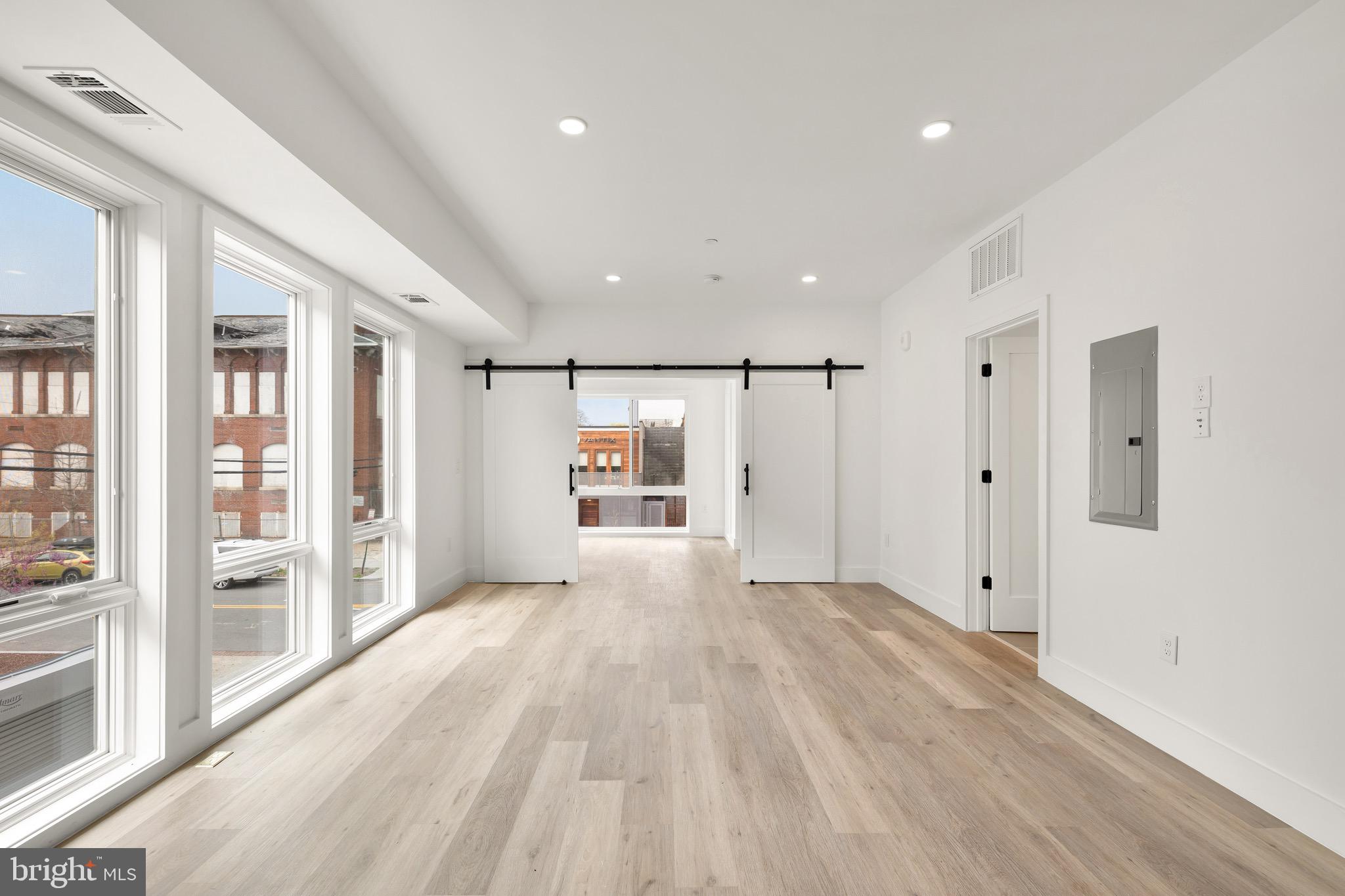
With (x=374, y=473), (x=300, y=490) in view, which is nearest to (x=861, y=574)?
(x=374, y=473)

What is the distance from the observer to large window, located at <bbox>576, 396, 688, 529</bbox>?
31.0ft

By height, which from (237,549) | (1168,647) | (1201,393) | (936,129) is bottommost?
(1168,647)

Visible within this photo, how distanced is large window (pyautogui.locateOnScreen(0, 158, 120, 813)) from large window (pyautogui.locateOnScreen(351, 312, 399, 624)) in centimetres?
157

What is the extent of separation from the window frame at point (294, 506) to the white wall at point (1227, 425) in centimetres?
406

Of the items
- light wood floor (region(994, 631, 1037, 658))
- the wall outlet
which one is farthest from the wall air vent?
light wood floor (region(994, 631, 1037, 658))

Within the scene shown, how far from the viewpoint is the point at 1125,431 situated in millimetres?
2781

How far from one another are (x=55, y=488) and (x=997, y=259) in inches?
185

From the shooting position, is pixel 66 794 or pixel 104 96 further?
pixel 66 794

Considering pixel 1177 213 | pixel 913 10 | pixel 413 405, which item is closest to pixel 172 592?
pixel 413 405

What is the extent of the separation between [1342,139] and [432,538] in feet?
18.1

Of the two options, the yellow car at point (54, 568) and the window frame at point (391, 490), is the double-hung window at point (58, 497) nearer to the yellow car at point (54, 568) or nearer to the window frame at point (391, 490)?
the yellow car at point (54, 568)

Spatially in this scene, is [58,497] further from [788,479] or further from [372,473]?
[788,479]

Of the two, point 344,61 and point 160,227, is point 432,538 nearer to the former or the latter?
point 160,227

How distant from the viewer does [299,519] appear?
136 inches
